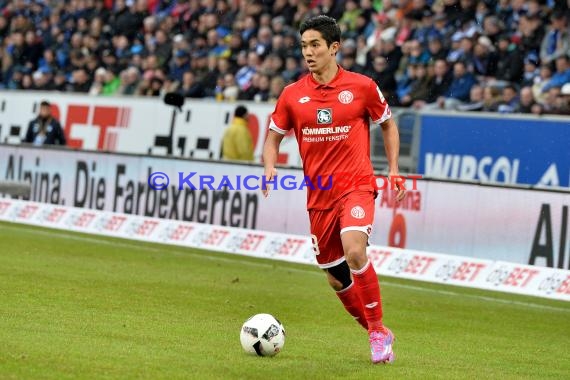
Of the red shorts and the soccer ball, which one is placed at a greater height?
the red shorts

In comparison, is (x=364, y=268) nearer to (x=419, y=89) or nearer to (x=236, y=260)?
(x=236, y=260)

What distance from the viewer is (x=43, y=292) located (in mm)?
12562

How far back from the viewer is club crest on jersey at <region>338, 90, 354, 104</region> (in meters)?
9.62

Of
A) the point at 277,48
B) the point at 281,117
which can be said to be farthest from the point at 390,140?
the point at 277,48

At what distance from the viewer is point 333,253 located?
A: 9688 millimetres

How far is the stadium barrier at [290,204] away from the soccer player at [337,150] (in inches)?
273

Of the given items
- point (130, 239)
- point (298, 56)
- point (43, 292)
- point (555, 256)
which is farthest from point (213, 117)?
point (43, 292)

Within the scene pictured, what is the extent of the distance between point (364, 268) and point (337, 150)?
91 centimetres

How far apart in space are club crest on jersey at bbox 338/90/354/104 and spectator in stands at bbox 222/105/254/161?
13.0 meters

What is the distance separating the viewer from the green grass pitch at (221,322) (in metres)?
8.80

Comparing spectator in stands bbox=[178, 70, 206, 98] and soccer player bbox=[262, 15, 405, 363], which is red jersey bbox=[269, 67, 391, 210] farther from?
spectator in stands bbox=[178, 70, 206, 98]

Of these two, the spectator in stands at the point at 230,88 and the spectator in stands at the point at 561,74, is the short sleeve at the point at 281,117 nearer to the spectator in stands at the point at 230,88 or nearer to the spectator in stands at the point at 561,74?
the spectator in stands at the point at 561,74

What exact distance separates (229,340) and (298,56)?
54.3 ft

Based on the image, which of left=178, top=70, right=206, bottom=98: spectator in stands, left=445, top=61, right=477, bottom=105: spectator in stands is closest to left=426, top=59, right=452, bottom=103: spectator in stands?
left=445, top=61, right=477, bottom=105: spectator in stands
